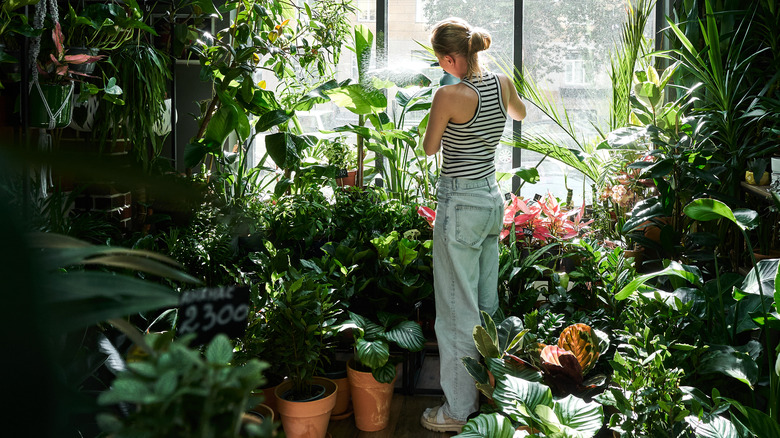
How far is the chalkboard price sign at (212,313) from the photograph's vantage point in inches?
48.4

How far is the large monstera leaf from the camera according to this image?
2205 mm

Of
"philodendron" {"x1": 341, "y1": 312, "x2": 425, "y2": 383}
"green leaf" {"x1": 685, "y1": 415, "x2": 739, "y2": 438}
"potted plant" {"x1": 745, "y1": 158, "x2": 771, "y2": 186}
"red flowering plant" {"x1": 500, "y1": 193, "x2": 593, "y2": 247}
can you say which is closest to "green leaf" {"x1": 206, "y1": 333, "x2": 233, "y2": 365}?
"green leaf" {"x1": 685, "y1": 415, "x2": 739, "y2": 438}

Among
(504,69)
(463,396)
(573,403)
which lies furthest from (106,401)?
(504,69)

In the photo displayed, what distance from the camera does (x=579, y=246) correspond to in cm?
296

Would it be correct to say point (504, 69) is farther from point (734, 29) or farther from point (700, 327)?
point (700, 327)

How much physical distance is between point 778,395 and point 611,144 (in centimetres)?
170

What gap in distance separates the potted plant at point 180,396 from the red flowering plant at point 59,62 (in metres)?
2.25

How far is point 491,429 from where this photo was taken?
1851 millimetres

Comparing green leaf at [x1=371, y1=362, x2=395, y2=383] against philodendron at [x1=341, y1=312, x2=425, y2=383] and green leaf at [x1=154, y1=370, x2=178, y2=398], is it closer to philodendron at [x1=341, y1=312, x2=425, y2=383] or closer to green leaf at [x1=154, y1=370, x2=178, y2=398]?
philodendron at [x1=341, y1=312, x2=425, y2=383]

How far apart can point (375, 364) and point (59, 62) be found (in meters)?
1.51

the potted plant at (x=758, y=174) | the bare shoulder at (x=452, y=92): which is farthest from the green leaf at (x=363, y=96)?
the potted plant at (x=758, y=174)

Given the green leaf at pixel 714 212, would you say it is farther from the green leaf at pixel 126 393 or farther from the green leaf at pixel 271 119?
the green leaf at pixel 271 119

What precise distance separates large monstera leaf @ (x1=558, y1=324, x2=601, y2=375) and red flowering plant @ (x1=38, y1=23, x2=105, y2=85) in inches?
71.6

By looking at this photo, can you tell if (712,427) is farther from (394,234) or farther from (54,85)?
(54,85)
